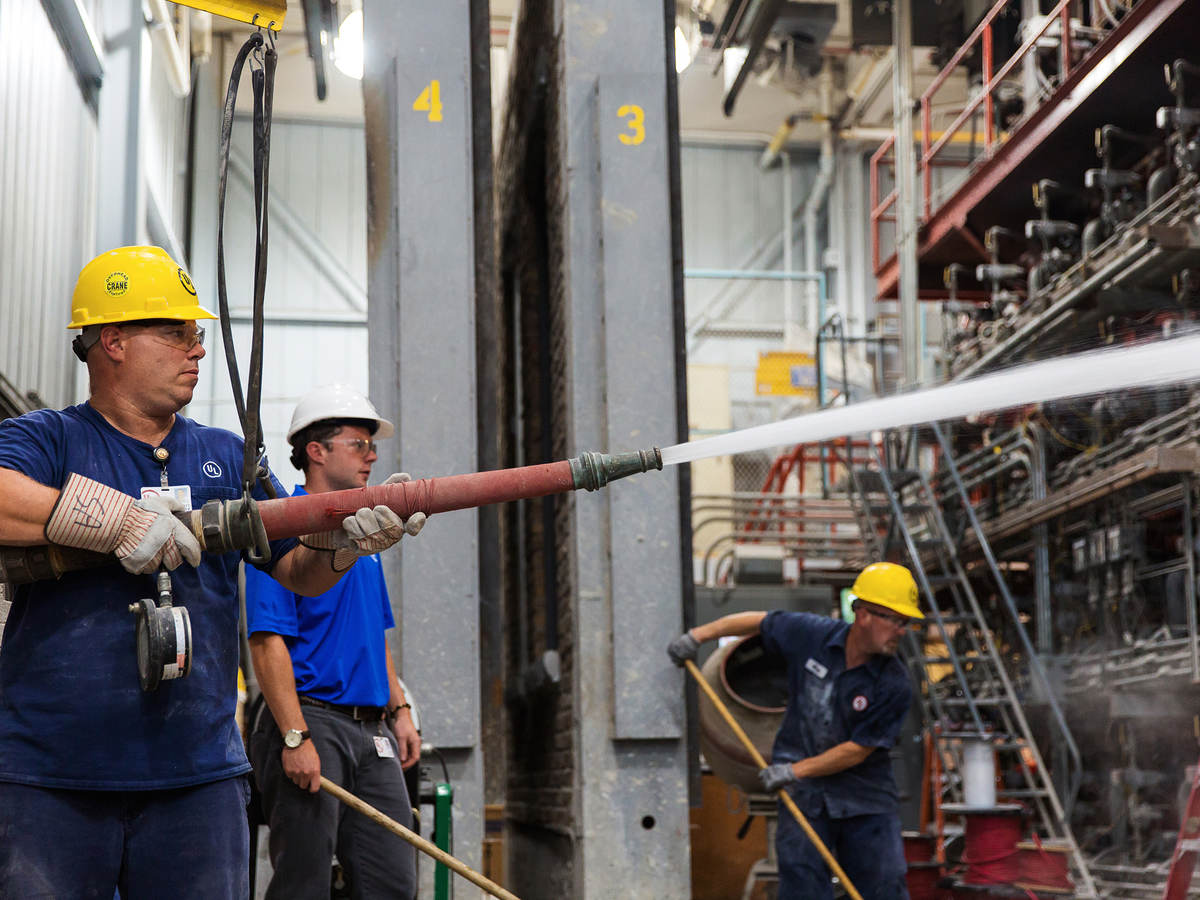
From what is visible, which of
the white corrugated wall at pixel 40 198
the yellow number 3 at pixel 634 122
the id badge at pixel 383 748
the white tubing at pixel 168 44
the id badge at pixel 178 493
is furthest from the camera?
the white tubing at pixel 168 44

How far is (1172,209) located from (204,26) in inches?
425

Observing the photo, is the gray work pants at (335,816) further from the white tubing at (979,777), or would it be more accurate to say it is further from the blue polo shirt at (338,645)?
the white tubing at (979,777)

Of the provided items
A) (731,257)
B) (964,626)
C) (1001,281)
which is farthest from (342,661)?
(731,257)

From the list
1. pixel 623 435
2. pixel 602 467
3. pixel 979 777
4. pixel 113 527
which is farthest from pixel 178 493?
pixel 979 777

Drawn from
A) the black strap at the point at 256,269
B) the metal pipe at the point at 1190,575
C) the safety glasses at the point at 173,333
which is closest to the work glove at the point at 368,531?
the black strap at the point at 256,269

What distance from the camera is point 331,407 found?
4.70 meters

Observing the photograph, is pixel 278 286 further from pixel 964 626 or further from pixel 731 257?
pixel 964 626

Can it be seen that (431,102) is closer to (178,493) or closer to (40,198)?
(40,198)

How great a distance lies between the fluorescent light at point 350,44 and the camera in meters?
12.3

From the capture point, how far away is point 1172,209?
9984 millimetres

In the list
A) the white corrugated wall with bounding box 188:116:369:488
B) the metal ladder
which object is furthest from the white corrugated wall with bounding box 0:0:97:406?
the white corrugated wall with bounding box 188:116:369:488

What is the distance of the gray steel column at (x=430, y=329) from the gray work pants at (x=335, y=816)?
1790 millimetres

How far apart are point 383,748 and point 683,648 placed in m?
2.13

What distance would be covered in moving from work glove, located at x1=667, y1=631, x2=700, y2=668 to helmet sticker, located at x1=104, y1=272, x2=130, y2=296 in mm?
3946
